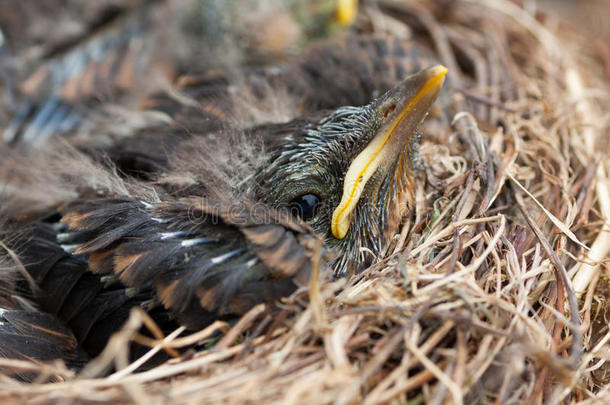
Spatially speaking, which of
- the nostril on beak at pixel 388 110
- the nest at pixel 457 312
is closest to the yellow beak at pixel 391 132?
the nostril on beak at pixel 388 110

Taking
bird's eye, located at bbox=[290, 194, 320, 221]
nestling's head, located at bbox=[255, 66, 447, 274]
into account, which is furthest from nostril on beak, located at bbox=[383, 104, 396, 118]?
bird's eye, located at bbox=[290, 194, 320, 221]

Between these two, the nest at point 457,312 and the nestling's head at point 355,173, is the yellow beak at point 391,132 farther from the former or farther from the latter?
the nest at point 457,312

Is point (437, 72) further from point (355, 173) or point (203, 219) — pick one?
point (203, 219)

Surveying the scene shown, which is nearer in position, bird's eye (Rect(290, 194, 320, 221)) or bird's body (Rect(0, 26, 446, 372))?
bird's body (Rect(0, 26, 446, 372))

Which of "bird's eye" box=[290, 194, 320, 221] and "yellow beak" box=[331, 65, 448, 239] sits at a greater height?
"yellow beak" box=[331, 65, 448, 239]

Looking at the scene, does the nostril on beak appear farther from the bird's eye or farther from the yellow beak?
the bird's eye

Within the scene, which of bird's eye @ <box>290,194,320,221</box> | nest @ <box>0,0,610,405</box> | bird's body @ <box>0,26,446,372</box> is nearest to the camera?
nest @ <box>0,0,610,405</box>

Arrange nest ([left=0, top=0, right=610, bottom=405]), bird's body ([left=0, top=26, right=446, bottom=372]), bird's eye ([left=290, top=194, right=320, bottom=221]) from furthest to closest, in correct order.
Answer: bird's eye ([left=290, top=194, right=320, bottom=221]), bird's body ([left=0, top=26, right=446, bottom=372]), nest ([left=0, top=0, right=610, bottom=405])

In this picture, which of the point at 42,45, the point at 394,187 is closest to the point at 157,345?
the point at 394,187
